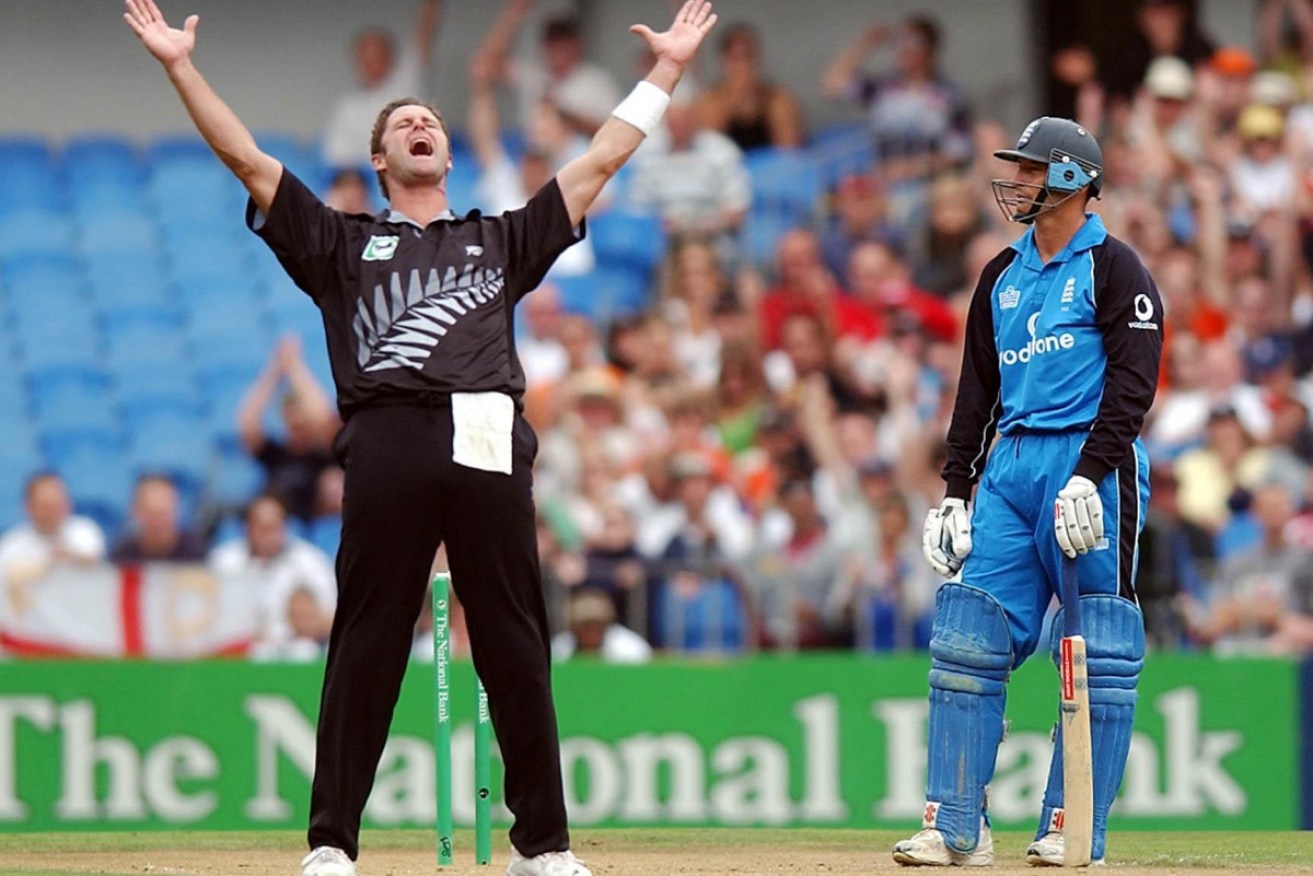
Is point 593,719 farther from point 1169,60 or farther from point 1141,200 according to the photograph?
point 1169,60

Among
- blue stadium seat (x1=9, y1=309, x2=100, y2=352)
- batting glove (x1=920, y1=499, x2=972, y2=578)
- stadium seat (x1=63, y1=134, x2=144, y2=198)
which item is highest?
stadium seat (x1=63, y1=134, x2=144, y2=198)

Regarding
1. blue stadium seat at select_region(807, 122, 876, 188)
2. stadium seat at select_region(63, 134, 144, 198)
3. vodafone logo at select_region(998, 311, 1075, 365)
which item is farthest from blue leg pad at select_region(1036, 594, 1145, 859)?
stadium seat at select_region(63, 134, 144, 198)

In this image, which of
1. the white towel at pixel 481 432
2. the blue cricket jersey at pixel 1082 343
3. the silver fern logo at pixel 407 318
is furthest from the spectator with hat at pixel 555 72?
the white towel at pixel 481 432

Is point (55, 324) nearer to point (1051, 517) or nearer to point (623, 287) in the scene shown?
point (623, 287)

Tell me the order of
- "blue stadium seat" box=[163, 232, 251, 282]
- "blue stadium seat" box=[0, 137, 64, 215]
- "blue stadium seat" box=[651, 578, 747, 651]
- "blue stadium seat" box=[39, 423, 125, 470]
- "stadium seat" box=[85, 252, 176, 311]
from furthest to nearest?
"blue stadium seat" box=[0, 137, 64, 215] < "blue stadium seat" box=[163, 232, 251, 282] < "stadium seat" box=[85, 252, 176, 311] < "blue stadium seat" box=[39, 423, 125, 470] < "blue stadium seat" box=[651, 578, 747, 651]

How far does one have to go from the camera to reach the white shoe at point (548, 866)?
21.4ft

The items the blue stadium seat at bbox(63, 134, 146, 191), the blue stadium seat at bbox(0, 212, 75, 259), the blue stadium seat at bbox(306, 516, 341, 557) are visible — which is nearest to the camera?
the blue stadium seat at bbox(306, 516, 341, 557)

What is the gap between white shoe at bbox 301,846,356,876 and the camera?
6.39 m

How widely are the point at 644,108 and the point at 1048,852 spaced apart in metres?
2.48

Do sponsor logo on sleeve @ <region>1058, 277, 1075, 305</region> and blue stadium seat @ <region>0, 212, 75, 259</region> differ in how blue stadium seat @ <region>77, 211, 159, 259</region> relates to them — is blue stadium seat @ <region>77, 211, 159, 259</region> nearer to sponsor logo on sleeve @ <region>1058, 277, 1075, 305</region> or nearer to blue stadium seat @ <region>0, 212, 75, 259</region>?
blue stadium seat @ <region>0, 212, 75, 259</region>

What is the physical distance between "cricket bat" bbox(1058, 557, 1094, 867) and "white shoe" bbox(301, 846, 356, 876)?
2.09 metres

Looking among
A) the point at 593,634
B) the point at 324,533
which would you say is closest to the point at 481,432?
the point at 593,634

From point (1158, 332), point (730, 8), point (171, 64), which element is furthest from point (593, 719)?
point (730, 8)

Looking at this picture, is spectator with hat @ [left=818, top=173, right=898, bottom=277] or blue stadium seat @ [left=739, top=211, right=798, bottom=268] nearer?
spectator with hat @ [left=818, top=173, right=898, bottom=277]
